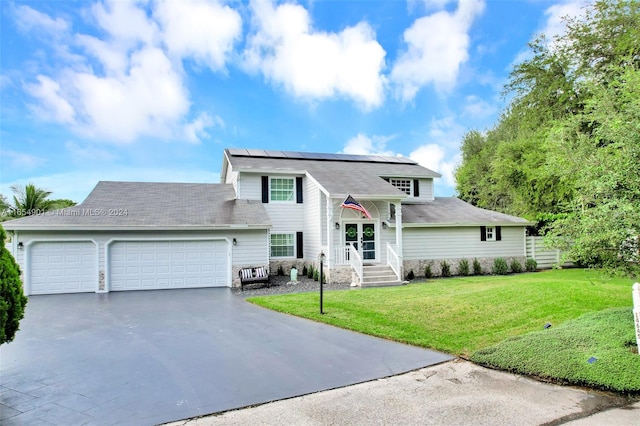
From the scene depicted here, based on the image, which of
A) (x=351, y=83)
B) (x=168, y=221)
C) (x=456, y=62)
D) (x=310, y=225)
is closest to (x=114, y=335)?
(x=168, y=221)

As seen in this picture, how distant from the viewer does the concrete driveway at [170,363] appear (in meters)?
4.13

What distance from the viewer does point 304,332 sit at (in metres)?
7.35

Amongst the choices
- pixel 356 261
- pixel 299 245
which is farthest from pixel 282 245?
pixel 356 261

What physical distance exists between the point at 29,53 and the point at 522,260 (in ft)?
76.6

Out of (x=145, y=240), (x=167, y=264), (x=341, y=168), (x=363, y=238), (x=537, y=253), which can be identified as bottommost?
(x=537, y=253)

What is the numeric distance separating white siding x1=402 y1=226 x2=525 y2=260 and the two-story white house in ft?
0.16

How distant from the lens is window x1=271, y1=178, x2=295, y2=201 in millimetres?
17217

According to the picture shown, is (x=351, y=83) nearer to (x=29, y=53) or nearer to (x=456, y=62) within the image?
(x=456, y=62)

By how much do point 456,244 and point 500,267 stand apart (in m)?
2.42

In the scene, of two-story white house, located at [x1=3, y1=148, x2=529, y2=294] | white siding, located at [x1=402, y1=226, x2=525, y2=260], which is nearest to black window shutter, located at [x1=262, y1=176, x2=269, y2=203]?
two-story white house, located at [x1=3, y1=148, x2=529, y2=294]

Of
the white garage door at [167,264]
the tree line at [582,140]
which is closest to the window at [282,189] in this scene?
the white garage door at [167,264]

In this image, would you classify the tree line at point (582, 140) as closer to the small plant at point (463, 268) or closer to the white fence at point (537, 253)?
the white fence at point (537, 253)

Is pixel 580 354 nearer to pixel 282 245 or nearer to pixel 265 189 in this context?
pixel 282 245

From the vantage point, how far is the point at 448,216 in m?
18.0
